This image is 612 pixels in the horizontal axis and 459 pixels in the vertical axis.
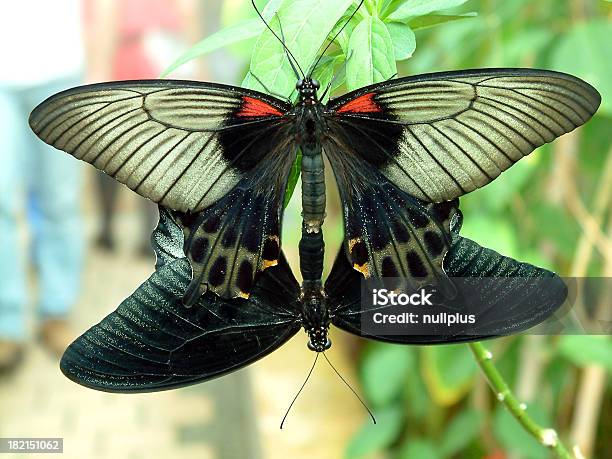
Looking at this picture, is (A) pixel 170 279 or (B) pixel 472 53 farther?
(B) pixel 472 53

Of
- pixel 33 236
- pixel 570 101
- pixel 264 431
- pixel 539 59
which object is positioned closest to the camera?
pixel 570 101

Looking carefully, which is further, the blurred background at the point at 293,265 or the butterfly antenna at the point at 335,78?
the blurred background at the point at 293,265

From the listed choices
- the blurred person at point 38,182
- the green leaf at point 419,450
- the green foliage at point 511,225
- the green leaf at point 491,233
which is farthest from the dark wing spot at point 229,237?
the blurred person at point 38,182

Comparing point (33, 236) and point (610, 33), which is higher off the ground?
point (33, 236)

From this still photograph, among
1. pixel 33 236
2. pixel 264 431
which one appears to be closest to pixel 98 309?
pixel 33 236

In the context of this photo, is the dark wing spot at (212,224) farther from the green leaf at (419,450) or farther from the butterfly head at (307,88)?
the green leaf at (419,450)

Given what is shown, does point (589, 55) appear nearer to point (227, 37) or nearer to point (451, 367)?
point (451, 367)

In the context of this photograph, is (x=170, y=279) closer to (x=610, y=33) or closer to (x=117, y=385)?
(x=117, y=385)
